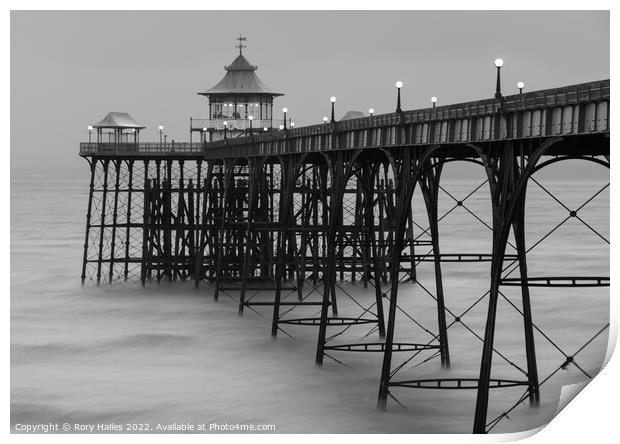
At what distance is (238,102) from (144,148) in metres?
15.6

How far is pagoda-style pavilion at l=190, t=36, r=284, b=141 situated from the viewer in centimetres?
10231

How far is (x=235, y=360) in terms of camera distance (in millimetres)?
54906

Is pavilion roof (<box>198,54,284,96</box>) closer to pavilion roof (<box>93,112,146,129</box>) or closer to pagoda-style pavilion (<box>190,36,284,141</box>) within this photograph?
pagoda-style pavilion (<box>190,36,284,141</box>)

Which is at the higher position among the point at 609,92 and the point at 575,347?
the point at 609,92

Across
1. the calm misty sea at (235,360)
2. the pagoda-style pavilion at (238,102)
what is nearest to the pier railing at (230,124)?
the pagoda-style pavilion at (238,102)

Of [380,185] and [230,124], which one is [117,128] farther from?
[380,185]

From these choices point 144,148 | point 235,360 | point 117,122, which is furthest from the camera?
point 117,122

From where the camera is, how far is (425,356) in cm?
5147

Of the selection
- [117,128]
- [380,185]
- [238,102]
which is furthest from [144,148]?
[380,185]

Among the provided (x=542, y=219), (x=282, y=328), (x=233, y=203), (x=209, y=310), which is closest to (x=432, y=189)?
(x=282, y=328)

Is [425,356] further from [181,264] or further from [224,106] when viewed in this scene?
[224,106]

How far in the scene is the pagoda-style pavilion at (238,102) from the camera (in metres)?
102

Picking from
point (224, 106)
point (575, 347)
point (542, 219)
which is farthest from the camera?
point (542, 219)
